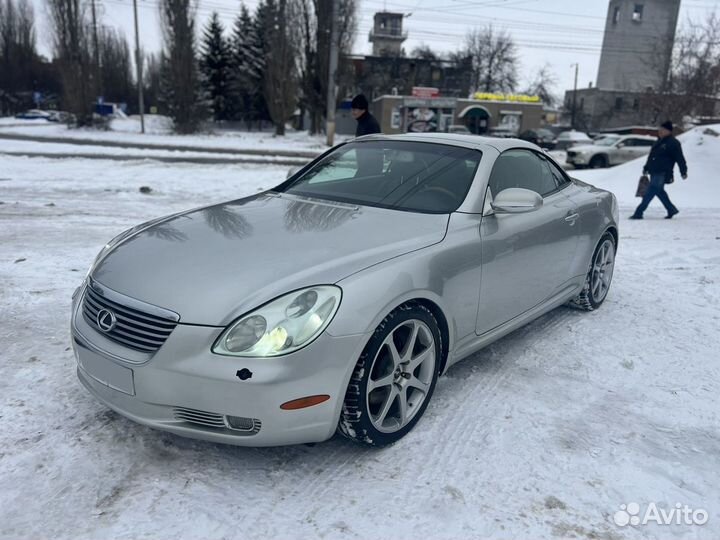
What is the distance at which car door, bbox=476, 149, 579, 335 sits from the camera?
10.7 feet

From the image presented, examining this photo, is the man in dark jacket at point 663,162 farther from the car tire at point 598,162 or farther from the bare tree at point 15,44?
the bare tree at point 15,44

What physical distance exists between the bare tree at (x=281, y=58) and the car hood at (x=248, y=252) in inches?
1329

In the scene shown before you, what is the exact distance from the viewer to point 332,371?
233cm

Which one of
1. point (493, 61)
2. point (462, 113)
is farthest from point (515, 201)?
point (493, 61)

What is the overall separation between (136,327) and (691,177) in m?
14.1

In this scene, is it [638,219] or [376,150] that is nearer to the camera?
[376,150]

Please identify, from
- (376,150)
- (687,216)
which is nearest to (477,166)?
(376,150)

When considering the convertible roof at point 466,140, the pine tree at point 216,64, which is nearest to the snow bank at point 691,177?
the convertible roof at point 466,140

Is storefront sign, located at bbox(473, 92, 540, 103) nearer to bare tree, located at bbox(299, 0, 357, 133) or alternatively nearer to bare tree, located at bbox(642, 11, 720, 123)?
bare tree, located at bbox(299, 0, 357, 133)

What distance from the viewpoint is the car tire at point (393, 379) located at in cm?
248

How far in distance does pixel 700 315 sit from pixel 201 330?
4.34 m

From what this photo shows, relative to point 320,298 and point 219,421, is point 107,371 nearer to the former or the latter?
point 219,421

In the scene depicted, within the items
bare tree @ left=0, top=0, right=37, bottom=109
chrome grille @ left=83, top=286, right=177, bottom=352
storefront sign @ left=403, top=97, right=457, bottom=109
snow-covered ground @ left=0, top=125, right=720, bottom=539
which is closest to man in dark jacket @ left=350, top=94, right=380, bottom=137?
snow-covered ground @ left=0, top=125, right=720, bottom=539

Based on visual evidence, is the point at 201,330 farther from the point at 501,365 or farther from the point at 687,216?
the point at 687,216
